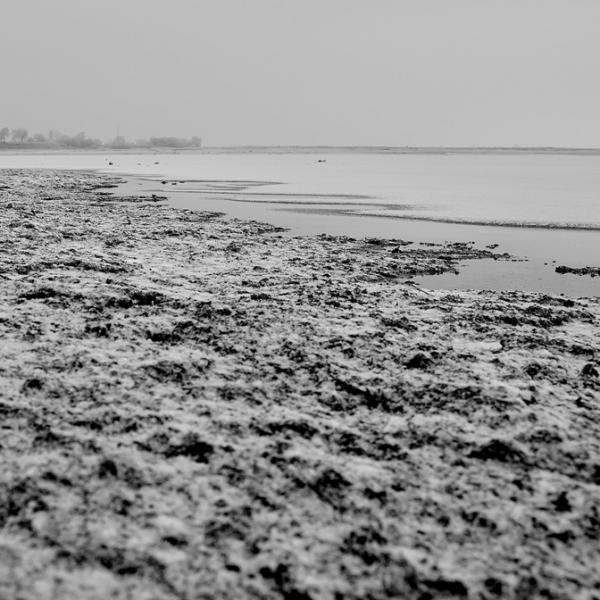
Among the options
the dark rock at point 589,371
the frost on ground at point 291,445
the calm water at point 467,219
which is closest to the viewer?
the frost on ground at point 291,445

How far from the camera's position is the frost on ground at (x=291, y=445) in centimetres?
217

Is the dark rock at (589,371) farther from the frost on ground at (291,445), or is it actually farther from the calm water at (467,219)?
the calm water at (467,219)

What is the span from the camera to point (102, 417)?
3229 mm

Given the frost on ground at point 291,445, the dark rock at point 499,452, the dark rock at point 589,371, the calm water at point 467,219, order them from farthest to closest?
the calm water at point 467,219 → the dark rock at point 589,371 → the dark rock at point 499,452 → the frost on ground at point 291,445

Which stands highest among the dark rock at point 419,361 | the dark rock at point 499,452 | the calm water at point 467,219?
the calm water at point 467,219

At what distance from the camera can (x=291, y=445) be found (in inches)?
121

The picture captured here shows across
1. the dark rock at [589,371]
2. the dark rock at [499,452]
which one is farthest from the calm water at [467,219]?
the dark rock at [499,452]

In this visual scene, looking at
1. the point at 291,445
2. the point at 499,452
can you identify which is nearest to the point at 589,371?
the point at 499,452

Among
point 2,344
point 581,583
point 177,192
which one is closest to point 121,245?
point 2,344

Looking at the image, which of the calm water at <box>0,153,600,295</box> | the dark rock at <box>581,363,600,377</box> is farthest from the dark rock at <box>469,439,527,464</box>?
the calm water at <box>0,153,600,295</box>

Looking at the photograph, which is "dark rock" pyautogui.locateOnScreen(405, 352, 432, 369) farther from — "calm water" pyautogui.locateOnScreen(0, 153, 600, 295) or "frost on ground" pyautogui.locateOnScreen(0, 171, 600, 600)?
"calm water" pyautogui.locateOnScreen(0, 153, 600, 295)

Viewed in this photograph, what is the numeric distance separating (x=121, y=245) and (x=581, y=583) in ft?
27.1

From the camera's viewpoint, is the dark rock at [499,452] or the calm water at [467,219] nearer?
the dark rock at [499,452]

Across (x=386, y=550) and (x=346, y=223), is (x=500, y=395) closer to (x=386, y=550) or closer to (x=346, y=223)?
(x=386, y=550)
